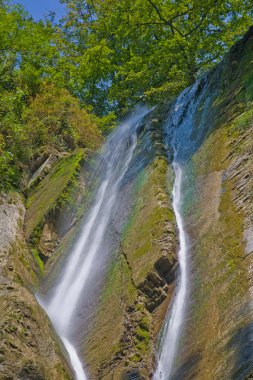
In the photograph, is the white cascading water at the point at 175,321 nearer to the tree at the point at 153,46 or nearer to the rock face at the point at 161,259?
the rock face at the point at 161,259

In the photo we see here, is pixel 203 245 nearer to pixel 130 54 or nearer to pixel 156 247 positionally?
pixel 156 247

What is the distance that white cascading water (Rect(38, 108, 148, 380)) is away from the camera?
8.52 metres

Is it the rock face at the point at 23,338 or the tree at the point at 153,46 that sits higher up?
the tree at the point at 153,46

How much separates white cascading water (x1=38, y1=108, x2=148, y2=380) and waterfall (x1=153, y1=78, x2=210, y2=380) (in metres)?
1.34

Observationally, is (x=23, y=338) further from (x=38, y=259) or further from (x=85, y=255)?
(x=38, y=259)

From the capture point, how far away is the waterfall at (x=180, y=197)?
6.52m

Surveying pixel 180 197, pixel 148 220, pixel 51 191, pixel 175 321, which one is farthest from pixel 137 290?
pixel 51 191

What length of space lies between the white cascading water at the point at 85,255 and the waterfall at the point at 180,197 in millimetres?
1340

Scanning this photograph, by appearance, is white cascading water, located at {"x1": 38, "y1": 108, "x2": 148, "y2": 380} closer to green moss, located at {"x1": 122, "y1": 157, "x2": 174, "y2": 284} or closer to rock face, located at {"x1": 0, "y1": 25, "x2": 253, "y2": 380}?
rock face, located at {"x1": 0, "y1": 25, "x2": 253, "y2": 380}

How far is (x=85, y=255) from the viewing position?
1005 centimetres

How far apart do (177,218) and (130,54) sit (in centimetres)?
1709

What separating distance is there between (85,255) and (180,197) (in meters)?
2.40

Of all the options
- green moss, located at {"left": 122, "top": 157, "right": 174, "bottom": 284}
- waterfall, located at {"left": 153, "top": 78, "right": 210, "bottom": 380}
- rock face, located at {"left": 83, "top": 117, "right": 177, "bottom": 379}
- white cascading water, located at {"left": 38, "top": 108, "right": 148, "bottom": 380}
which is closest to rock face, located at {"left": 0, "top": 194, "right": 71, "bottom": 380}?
white cascading water, located at {"left": 38, "top": 108, "right": 148, "bottom": 380}

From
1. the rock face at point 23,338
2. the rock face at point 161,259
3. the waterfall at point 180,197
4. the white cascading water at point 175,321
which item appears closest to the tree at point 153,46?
the waterfall at point 180,197
